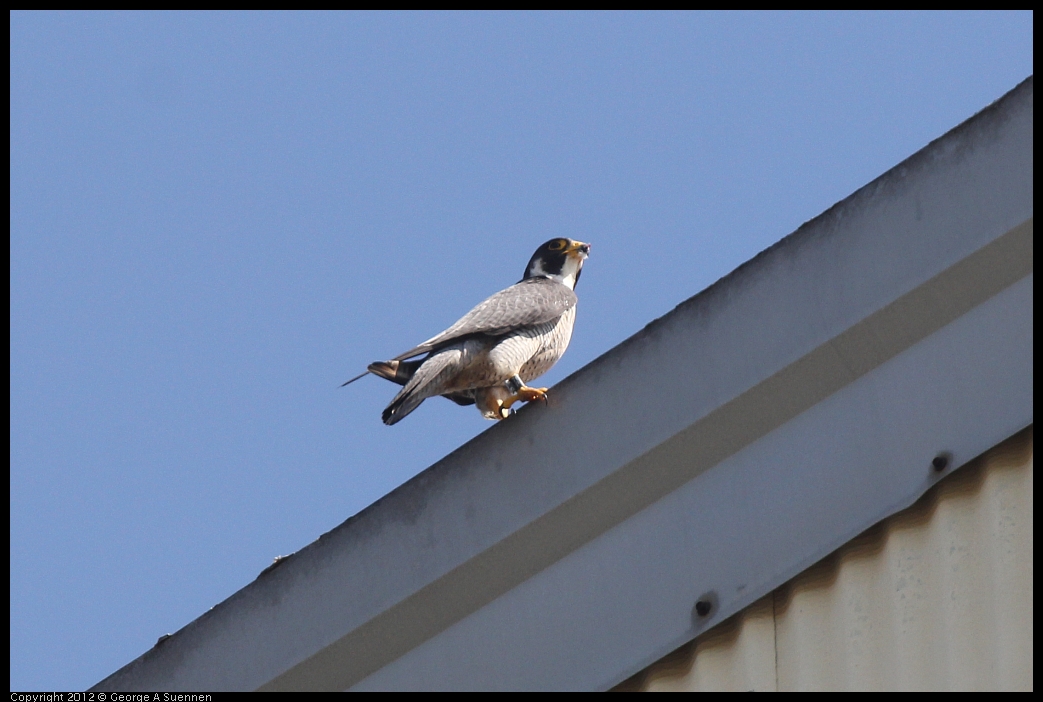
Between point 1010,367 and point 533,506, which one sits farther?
point 533,506

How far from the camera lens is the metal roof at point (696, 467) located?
2.82 m

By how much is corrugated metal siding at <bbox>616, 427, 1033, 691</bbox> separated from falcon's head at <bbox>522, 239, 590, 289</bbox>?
3.14 m

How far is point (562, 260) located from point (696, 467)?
299 centimetres

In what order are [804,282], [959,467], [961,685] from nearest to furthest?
Result: [961,685] < [959,467] < [804,282]

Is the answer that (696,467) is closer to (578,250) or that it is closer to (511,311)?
(511,311)

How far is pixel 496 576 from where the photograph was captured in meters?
2.99

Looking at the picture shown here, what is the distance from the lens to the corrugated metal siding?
8.41 feet

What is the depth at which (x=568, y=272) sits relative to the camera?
19.2 feet

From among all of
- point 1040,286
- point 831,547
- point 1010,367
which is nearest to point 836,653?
point 831,547

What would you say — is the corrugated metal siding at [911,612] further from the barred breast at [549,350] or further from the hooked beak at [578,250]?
the hooked beak at [578,250]

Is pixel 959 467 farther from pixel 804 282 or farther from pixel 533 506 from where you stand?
pixel 533 506

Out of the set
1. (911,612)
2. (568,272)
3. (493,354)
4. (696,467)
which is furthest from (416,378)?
(911,612)

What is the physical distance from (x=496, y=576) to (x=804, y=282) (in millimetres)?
875

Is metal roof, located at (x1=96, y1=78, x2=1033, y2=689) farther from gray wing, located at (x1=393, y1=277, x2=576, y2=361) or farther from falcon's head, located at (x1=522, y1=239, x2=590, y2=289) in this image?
falcon's head, located at (x1=522, y1=239, x2=590, y2=289)
